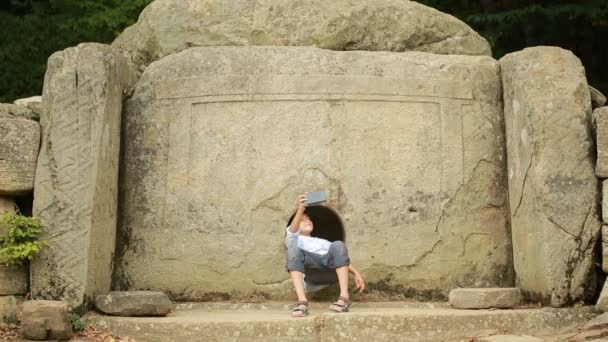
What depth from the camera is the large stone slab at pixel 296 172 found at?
749cm

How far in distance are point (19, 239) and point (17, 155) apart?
0.67 metres

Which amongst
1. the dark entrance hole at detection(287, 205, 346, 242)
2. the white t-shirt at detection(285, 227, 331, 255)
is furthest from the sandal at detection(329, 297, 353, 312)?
the dark entrance hole at detection(287, 205, 346, 242)

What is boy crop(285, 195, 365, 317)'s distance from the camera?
6.86 metres

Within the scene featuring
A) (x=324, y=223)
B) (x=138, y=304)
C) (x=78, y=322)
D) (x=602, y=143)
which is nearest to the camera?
(x=78, y=322)

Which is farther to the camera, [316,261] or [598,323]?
[316,261]

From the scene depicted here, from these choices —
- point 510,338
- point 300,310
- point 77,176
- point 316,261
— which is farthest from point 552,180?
point 77,176

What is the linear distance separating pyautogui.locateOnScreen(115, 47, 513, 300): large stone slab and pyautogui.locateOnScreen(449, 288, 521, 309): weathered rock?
0.47m

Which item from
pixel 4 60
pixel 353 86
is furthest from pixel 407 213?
pixel 4 60

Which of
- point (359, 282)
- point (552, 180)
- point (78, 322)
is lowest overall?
point (78, 322)

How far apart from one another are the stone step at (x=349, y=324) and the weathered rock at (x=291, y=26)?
2438 mm

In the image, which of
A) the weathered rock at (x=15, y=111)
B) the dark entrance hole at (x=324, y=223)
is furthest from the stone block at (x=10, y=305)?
the dark entrance hole at (x=324, y=223)

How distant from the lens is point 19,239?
22.9ft

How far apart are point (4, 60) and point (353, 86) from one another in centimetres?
612

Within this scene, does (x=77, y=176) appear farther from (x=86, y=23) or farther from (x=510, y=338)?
(x=86, y=23)
